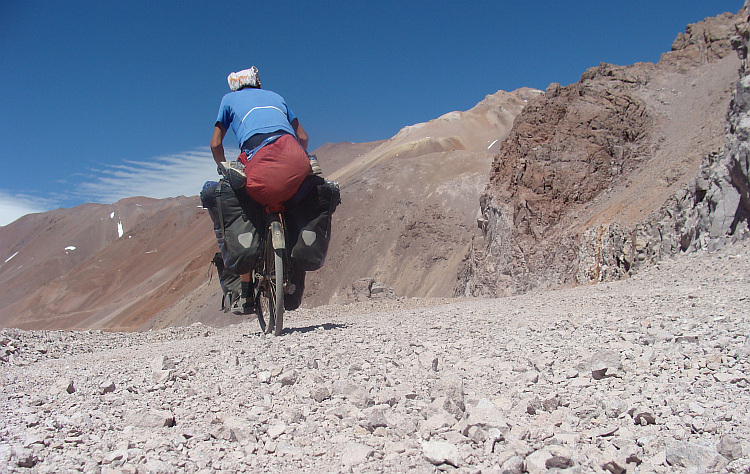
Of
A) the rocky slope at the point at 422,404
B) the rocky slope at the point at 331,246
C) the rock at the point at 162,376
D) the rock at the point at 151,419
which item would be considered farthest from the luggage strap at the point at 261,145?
the rocky slope at the point at 331,246

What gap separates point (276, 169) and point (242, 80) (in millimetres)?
1375

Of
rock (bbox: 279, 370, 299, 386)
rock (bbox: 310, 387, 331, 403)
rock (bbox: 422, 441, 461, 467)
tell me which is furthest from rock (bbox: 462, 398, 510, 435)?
rock (bbox: 279, 370, 299, 386)

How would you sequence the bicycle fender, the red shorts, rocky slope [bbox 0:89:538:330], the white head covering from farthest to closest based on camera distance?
rocky slope [bbox 0:89:538:330] < the white head covering < the bicycle fender < the red shorts

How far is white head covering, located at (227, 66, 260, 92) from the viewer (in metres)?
5.66

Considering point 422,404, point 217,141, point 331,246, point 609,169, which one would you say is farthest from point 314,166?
point 331,246

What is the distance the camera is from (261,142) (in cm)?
510

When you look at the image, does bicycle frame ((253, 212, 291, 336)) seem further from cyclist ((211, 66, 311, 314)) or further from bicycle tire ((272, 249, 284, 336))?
cyclist ((211, 66, 311, 314))

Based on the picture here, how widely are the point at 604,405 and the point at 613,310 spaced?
2419 mm

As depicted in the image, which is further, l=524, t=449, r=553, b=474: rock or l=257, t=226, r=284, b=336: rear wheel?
l=257, t=226, r=284, b=336: rear wheel

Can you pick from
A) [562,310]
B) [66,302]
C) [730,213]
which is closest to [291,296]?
[562,310]

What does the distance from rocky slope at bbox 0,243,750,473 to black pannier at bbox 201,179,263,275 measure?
123 centimetres

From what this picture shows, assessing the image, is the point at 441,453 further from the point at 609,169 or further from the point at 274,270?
the point at 609,169

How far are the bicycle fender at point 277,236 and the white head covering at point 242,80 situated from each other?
4.98 ft

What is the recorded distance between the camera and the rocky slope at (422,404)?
2.12 metres
